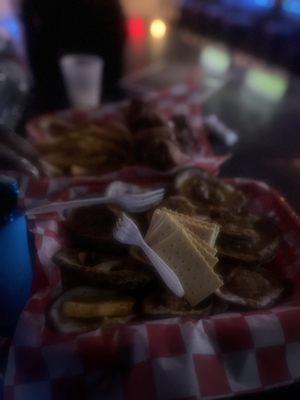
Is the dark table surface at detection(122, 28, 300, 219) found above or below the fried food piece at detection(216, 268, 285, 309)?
below

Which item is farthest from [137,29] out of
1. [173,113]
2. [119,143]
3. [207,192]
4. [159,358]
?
[159,358]

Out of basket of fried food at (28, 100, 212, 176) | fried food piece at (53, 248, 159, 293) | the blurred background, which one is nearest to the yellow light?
the blurred background

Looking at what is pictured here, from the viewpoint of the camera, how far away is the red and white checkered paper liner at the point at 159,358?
0.56 metres

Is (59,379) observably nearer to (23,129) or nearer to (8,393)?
(8,393)

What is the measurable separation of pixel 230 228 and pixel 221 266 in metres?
0.08

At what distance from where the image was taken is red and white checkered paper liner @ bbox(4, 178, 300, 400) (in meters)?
0.56

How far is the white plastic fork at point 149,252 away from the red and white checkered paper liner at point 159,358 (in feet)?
0.16

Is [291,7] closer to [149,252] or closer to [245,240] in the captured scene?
[245,240]

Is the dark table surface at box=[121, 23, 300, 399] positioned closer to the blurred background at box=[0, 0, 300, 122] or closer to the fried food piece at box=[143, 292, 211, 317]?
the blurred background at box=[0, 0, 300, 122]

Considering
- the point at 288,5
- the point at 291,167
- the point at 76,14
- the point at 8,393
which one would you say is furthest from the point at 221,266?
the point at 288,5

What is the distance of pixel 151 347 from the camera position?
57 centimetres

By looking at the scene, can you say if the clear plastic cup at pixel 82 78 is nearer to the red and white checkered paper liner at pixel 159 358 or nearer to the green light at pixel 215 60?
the green light at pixel 215 60

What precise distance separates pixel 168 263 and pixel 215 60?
153 cm

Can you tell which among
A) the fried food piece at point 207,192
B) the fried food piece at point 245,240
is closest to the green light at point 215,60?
the fried food piece at point 207,192
